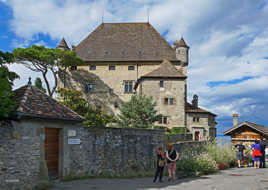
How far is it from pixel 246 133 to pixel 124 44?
27.5 m

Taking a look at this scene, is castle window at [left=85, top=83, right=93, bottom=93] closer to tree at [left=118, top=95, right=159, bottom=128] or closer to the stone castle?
the stone castle

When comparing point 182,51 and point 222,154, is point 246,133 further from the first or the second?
point 182,51

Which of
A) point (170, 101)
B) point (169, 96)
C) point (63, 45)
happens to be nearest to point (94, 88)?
point (63, 45)

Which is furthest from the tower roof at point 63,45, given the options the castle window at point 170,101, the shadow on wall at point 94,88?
the castle window at point 170,101

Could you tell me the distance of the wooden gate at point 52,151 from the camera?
11.2 m

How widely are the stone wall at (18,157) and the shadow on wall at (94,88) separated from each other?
103 feet

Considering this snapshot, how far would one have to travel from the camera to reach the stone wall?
951 centimetres

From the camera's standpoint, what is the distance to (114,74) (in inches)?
1662

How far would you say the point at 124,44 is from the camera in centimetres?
4441

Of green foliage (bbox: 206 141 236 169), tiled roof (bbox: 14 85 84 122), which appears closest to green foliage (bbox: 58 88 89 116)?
green foliage (bbox: 206 141 236 169)

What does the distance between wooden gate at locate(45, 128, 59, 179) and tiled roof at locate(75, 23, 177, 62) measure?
31189mm

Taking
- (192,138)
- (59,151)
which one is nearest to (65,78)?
(192,138)

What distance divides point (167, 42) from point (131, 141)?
32.5m

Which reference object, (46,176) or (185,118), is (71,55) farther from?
(46,176)
